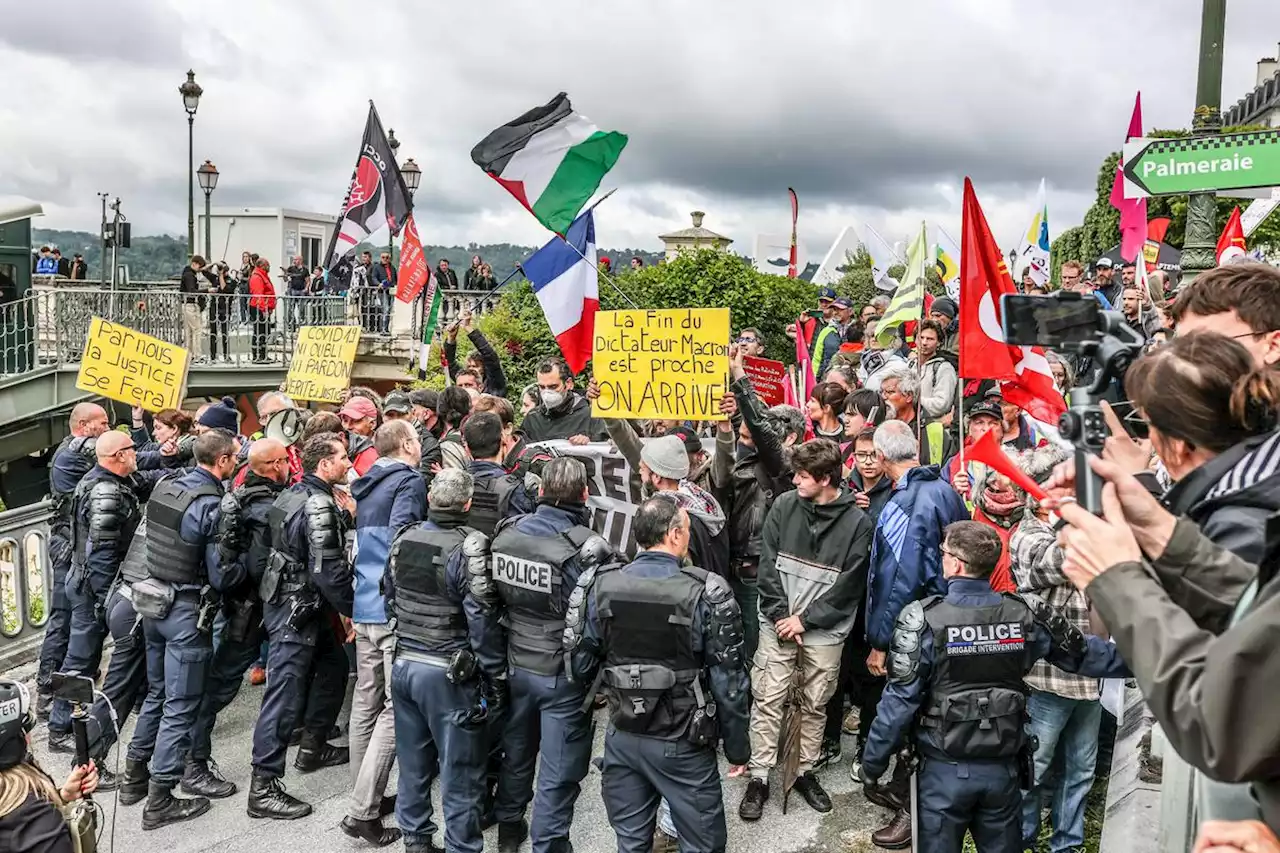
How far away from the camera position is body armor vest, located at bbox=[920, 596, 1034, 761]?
14.3 feet

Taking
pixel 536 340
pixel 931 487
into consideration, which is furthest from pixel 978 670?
pixel 536 340

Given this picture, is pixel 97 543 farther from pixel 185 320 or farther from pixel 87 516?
pixel 185 320

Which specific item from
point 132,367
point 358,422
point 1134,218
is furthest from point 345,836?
→ point 1134,218

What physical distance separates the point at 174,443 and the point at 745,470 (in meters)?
4.89

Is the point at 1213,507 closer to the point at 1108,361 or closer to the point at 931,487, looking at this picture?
the point at 1108,361

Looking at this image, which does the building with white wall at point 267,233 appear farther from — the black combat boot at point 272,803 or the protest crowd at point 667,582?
the black combat boot at point 272,803

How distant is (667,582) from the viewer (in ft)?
14.9

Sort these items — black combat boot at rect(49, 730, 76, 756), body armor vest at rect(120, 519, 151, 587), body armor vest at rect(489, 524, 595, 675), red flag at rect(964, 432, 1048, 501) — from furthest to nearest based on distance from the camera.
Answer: black combat boot at rect(49, 730, 76, 756) → body armor vest at rect(120, 519, 151, 587) → body armor vest at rect(489, 524, 595, 675) → red flag at rect(964, 432, 1048, 501)

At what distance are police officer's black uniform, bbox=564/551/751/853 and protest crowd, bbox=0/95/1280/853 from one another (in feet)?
0.05

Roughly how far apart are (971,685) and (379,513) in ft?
11.2

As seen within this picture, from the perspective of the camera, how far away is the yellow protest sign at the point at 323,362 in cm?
1001

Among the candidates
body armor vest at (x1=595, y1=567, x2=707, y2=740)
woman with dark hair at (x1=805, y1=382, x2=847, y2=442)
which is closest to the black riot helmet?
body armor vest at (x1=595, y1=567, x2=707, y2=740)

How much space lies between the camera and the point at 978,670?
438cm

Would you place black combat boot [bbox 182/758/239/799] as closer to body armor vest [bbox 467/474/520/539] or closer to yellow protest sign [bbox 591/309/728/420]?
body armor vest [bbox 467/474/520/539]
